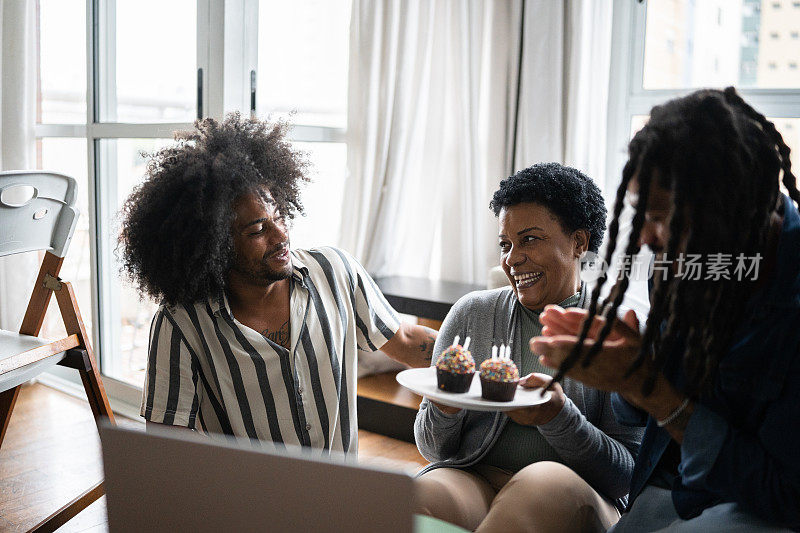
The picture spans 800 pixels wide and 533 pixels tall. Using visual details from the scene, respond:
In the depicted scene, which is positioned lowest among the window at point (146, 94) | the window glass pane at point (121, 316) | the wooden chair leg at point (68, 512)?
the wooden chair leg at point (68, 512)

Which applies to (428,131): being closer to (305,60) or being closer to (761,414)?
(305,60)

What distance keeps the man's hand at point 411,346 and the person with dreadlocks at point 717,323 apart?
671mm

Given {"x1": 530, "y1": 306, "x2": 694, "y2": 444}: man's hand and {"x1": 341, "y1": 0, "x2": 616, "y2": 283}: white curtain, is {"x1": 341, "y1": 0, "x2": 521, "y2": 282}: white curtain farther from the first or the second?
{"x1": 530, "y1": 306, "x2": 694, "y2": 444}: man's hand

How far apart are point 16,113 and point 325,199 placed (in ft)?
4.69

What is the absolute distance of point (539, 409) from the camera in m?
1.30

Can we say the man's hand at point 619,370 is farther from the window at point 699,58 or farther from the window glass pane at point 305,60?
the window glass pane at point 305,60

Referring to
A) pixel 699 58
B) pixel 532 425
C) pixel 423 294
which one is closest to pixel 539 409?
pixel 532 425

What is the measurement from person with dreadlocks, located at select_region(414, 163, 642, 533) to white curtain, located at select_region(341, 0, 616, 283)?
4.12 feet

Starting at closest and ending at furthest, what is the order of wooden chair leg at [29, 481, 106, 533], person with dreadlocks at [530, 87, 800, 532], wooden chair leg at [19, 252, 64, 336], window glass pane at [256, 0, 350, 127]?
person with dreadlocks at [530, 87, 800, 532] < wooden chair leg at [29, 481, 106, 533] < wooden chair leg at [19, 252, 64, 336] < window glass pane at [256, 0, 350, 127]

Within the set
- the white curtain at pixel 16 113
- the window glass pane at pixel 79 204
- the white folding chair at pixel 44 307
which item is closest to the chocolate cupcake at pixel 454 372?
the white folding chair at pixel 44 307

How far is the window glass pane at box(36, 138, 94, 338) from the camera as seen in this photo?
3.29m

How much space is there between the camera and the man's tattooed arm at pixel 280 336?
1.53m

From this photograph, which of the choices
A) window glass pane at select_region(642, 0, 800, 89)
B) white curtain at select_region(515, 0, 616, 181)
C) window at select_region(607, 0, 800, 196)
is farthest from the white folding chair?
window glass pane at select_region(642, 0, 800, 89)

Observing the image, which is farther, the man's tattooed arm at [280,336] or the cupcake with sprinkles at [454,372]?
the man's tattooed arm at [280,336]
